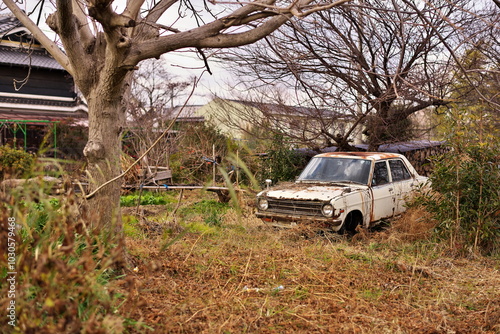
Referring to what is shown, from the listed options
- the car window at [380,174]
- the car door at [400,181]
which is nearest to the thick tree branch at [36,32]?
the car window at [380,174]

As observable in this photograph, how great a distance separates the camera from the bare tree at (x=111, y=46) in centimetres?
423

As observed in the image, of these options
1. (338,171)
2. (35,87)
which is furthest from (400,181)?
(35,87)

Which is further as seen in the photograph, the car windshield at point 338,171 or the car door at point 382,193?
the car windshield at point 338,171

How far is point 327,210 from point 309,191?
2.07ft

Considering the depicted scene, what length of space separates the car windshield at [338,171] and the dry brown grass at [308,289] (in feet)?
6.62

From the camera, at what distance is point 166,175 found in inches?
539

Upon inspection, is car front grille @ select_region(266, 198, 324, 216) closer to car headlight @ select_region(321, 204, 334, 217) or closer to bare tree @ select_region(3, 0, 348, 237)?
car headlight @ select_region(321, 204, 334, 217)

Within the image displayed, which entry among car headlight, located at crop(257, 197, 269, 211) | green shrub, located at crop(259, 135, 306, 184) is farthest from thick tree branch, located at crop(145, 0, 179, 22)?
green shrub, located at crop(259, 135, 306, 184)

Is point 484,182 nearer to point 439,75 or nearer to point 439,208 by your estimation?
point 439,208

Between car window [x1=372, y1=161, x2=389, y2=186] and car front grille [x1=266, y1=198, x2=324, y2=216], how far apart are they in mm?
1564

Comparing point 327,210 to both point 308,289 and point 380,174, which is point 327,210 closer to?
point 380,174

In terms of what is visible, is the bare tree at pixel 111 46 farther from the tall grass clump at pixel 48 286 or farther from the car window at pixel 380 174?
the car window at pixel 380 174

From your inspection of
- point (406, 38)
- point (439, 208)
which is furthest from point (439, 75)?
point (439, 208)

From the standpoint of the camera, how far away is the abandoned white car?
24.5ft
